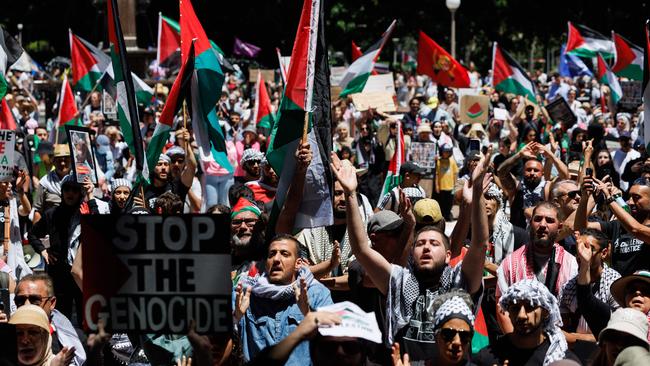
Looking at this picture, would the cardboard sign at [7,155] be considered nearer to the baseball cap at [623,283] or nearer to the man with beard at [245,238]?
the man with beard at [245,238]

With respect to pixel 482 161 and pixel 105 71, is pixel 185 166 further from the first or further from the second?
pixel 105 71

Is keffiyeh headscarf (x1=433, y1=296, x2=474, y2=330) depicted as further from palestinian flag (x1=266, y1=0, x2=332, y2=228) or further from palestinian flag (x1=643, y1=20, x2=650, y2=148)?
palestinian flag (x1=643, y1=20, x2=650, y2=148)

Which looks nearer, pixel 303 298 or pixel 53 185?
pixel 303 298

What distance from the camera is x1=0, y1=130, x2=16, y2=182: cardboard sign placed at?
402 inches

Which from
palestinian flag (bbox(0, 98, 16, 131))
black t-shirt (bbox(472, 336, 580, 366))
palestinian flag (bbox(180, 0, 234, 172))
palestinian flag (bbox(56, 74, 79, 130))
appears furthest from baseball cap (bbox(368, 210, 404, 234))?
palestinian flag (bbox(56, 74, 79, 130))

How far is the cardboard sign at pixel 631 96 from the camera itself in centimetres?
2059

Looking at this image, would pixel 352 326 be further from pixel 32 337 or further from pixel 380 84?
pixel 380 84

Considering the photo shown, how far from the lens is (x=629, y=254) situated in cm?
790

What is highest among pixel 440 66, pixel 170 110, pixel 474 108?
pixel 170 110

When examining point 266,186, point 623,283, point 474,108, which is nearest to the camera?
point 623,283

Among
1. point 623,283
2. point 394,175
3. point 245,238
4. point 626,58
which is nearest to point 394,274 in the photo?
point 623,283

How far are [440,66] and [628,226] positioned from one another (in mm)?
12401

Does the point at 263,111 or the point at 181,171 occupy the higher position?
the point at 181,171

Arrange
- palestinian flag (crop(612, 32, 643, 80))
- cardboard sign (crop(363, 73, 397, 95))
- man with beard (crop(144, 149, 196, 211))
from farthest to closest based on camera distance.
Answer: palestinian flag (crop(612, 32, 643, 80)), cardboard sign (crop(363, 73, 397, 95)), man with beard (crop(144, 149, 196, 211))
